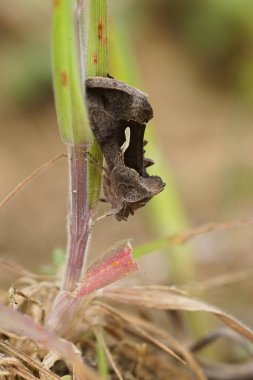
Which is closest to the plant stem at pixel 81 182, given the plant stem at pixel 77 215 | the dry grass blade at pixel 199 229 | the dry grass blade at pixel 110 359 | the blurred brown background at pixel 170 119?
the plant stem at pixel 77 215

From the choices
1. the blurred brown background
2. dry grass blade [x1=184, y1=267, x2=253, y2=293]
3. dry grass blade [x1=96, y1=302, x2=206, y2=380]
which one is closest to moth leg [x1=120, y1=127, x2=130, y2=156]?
dry grass blade [x1=96, y1=302, x2=206, y2=380]

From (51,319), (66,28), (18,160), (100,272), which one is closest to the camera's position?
(66,28)

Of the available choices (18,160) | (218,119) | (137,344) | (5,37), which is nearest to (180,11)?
(218,119)

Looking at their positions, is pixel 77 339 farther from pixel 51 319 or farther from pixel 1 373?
pixel 1 373

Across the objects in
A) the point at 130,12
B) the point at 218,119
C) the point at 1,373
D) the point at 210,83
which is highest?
the point at 130,12

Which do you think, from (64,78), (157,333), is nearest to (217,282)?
(157,333)
